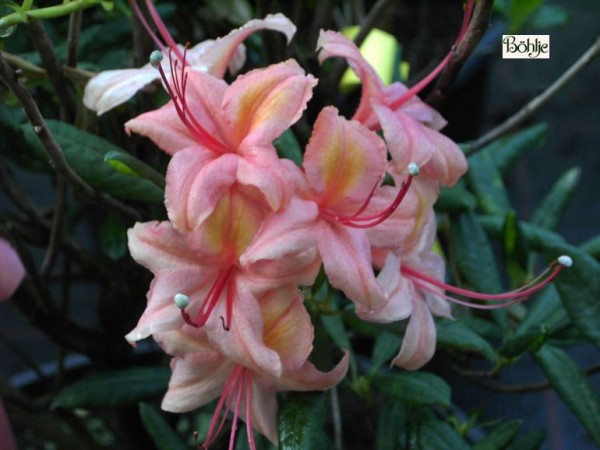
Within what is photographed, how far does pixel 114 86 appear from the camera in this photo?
677 millimetres

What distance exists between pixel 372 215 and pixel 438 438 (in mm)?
298

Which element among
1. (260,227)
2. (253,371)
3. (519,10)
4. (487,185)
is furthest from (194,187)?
(519,10)

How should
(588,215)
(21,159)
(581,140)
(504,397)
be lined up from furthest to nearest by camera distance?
(581,140) < (588,215) < (504,397) < (21,159)

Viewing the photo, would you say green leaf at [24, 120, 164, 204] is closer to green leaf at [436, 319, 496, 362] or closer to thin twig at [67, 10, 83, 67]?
thin twig at [67, 10, 83, 67]

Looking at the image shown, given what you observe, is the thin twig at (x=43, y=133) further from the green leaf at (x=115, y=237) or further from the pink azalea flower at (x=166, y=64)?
the green leaf at (x=115, y=237)

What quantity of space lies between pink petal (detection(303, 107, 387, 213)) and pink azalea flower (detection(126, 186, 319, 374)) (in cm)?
5

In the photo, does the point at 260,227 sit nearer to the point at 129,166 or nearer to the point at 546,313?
the point at 129,166

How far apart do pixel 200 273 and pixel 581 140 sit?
1739 millimetres

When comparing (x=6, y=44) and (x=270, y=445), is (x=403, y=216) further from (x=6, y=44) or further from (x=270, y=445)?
(x=6, y=44)

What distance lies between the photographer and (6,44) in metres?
0.94

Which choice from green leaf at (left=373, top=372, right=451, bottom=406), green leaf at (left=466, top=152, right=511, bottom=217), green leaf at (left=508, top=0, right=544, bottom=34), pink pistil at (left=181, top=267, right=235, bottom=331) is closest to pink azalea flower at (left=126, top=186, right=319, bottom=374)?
pink pistil at (left=181, top=267, right=235, bottom=331)

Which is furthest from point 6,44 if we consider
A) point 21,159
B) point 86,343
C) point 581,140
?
point 581,140

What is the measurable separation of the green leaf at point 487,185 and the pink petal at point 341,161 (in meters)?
0.56

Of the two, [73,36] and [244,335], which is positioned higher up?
[73,36]
